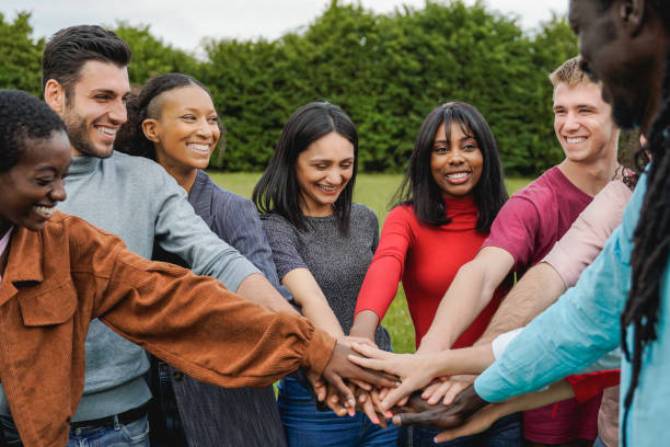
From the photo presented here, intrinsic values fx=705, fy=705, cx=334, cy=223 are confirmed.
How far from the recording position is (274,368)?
7.63 feet

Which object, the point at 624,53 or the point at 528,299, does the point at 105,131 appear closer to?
the point at 528,299

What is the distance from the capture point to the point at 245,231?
2910 mm

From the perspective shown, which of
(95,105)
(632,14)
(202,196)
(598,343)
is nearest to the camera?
(632,14)

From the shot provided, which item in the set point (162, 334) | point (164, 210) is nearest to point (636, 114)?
point (162, 334)

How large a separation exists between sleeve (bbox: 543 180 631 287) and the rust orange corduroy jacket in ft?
2.97

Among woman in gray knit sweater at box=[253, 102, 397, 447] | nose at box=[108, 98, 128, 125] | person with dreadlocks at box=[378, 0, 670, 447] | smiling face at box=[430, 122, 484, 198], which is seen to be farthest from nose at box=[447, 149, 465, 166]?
person with dreadlocks at box=[378, 0, 670, 447]

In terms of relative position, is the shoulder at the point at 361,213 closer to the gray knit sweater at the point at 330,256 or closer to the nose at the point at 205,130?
A: the gray knit sweater at the point at 330,256

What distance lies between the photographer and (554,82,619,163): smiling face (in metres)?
2.96

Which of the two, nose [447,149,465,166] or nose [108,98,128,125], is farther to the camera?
nose [447,149,465,166]

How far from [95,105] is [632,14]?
2174mm

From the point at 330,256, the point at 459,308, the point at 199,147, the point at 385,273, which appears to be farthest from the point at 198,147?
the point at 459,308

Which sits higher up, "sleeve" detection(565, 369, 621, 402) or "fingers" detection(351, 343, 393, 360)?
"sleeve" detection(565, 369, 621, 402)

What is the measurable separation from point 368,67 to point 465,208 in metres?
24.1

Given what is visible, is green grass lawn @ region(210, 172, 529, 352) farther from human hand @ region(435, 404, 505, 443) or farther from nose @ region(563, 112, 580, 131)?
human hand @ region(435, 404, 505, 443)
